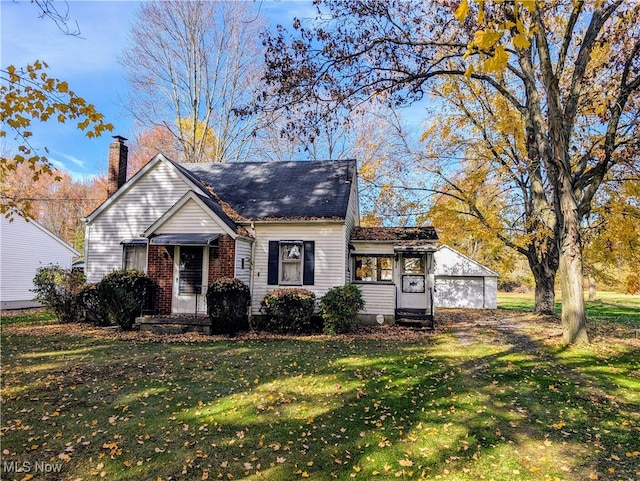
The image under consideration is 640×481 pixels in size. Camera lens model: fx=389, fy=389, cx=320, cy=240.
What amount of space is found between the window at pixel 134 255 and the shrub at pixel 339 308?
7159 mm

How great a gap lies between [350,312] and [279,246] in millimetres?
3615

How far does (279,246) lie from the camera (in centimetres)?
1408

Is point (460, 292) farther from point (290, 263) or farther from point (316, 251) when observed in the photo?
point (290, 263)

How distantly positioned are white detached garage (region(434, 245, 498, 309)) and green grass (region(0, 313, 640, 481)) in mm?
15157

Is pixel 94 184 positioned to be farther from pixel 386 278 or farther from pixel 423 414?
pixel 423 414

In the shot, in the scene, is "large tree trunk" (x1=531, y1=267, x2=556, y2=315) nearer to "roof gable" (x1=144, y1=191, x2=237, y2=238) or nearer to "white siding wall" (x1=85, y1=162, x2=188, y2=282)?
"roof gable" (x1=144, y1=191, x2=237, y2=238)

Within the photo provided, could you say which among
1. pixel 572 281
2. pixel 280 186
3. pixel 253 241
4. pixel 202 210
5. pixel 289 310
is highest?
pixel 280 186

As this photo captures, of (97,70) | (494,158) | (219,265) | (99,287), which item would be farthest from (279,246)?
(494,158)

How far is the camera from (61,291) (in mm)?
14672

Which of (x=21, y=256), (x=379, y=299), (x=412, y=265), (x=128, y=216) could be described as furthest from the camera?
(x=21, y=256)

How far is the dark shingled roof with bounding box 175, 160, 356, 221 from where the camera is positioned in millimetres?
14328

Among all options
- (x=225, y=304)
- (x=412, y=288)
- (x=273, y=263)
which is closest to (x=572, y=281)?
(x=412, y=288)

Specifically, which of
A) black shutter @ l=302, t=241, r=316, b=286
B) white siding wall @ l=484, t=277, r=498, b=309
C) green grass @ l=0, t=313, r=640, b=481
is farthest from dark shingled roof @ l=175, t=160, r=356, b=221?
white siding wall @ l=484, t=277, r=498, b=309

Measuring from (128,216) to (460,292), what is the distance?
19753 mm
